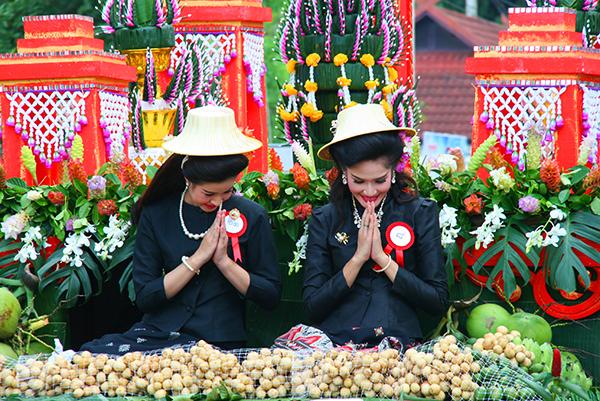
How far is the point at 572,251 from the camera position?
5441mm

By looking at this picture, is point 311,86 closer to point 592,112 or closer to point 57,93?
point 57,93

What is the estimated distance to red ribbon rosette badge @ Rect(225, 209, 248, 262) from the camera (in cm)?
540

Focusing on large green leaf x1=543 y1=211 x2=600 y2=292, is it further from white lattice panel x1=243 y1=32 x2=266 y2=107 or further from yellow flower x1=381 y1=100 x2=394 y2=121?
white lattice panel x1=243 y1=32 x2=266 y2=107

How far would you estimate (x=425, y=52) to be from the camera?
2472 centimetres

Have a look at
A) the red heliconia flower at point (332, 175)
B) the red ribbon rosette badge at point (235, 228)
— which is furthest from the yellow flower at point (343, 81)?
the red ribbon rosette badge at point (235, 228)

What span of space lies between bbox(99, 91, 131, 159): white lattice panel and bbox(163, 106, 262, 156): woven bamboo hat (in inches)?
66.8

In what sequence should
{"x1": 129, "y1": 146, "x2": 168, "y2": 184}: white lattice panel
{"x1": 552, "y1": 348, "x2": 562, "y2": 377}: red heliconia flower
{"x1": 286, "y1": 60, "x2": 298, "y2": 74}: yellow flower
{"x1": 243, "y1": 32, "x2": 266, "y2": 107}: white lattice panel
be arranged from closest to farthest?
{"x1": 552, "y1": 348, "x2": 562, "y2": 377}: red heliconia flower, {"x1": 129, "y1": 146, "x2": 168, "y2": 184}: white lattice panel, {"x1": 286, "y1": 60, "x2": 298, "y2": 74}: yellow flower, {"x1": 243, "y1": 32, "x2": 266, "y2": 107}: white lattice panel

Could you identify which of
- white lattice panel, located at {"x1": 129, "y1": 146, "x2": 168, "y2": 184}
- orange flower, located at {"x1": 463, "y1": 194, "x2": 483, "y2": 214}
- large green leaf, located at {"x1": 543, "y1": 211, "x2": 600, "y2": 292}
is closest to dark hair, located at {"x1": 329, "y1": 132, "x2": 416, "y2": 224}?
orange flower, located at {"x1": 463, "y1": 194, "x2": 483, "y2": 214}

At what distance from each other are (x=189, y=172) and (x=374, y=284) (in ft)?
2.90

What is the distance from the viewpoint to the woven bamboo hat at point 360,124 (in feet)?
17.4

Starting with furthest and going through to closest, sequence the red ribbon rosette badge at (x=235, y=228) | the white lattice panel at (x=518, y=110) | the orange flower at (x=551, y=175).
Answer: the white lattice panel at (x=518, y=110)
the orange flower at (x=551, y=175)
the red ribbon rosette badge at (x=235, y=228)

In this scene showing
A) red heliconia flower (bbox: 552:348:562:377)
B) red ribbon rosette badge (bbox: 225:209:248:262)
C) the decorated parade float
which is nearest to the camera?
the decorated parade float

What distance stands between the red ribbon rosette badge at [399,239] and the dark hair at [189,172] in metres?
0.66

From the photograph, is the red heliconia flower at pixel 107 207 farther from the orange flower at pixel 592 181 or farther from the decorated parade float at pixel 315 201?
the orange flower at pixel 592 181
